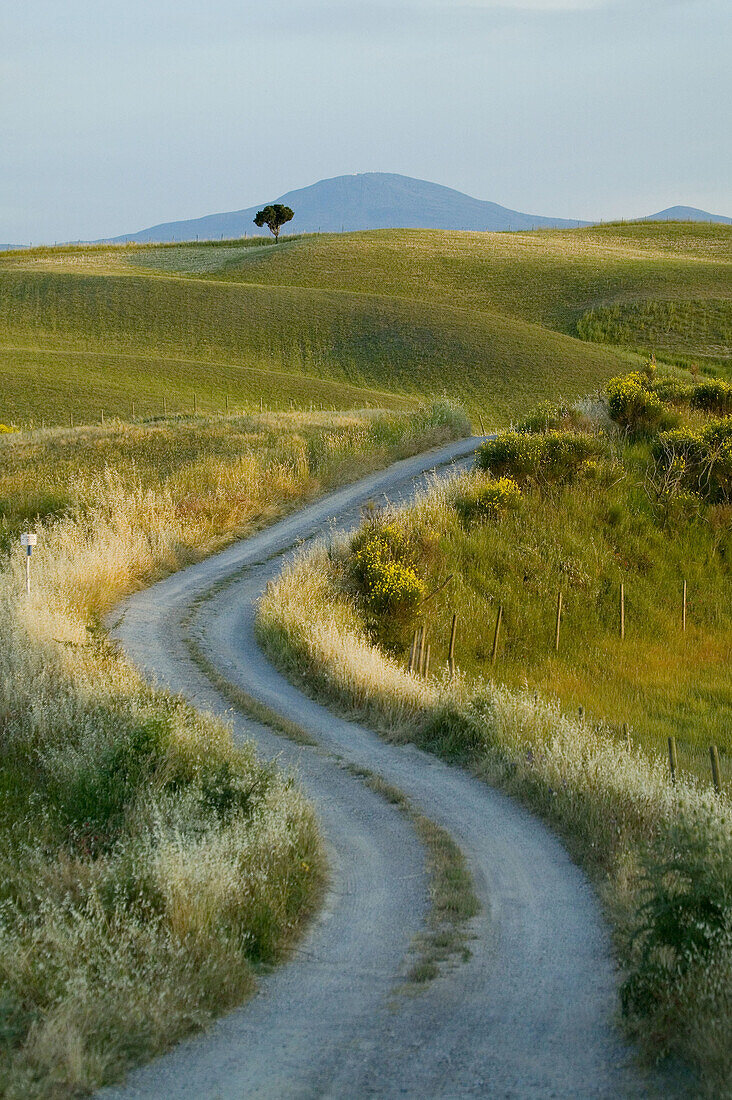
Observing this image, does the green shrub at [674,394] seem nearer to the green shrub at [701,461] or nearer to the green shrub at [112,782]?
the green shrub at [701,461]

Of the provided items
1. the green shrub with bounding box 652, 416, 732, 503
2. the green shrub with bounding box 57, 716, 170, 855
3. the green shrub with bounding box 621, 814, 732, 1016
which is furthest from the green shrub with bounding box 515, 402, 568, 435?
the green shrub with bounding box 621, 814, 732, 1016

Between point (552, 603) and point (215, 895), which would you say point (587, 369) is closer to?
point (552, 603)

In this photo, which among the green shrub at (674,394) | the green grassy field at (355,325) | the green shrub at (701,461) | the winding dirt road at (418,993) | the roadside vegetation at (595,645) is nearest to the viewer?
the winding dirt road at (418,993)

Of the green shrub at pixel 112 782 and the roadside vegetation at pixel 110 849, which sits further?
the green shrub at pixel 112 782

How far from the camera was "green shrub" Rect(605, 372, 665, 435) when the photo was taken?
30000mm

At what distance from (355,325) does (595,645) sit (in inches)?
1693

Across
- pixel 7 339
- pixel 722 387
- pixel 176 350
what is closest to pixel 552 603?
pixel 722 387

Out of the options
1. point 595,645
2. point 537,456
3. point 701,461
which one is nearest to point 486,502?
point 537,456

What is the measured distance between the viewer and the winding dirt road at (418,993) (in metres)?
5.82

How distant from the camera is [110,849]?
8969 mm

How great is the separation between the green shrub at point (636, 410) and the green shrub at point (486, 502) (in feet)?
23.6

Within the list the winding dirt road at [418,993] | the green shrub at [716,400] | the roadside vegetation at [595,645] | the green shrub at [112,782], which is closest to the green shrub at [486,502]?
the roadside vegetation at [595,645]

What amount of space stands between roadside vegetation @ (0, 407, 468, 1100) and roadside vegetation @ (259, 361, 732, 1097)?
8.56ft

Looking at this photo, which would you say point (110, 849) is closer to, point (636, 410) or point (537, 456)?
point (537, 456)
